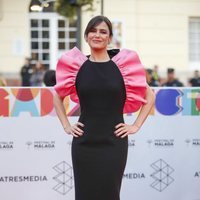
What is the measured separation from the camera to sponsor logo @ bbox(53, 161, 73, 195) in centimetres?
631

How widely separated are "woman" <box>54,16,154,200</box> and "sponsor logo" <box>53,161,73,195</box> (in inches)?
78.9

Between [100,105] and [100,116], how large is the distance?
79 mm

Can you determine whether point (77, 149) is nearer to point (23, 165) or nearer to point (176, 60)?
point (23, 165)

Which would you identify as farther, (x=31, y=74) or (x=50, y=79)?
(x=31, y=74)

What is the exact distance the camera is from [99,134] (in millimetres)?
4180

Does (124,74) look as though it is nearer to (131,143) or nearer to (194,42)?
(131,143)

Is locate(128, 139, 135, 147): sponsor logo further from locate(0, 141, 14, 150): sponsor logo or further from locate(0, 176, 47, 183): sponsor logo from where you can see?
locate(0, 141, 14, 150): sponsor logo

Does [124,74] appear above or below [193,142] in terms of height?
above

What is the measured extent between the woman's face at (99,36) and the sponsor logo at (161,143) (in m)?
2.40

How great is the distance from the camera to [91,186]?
13.9 feet

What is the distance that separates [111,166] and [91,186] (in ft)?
0.67

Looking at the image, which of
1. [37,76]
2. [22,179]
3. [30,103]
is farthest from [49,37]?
[22,179]

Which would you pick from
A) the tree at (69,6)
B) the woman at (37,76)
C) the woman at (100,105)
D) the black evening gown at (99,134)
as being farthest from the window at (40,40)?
the black evening gown at (99,134)

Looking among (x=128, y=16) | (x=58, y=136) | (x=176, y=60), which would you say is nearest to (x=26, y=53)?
(x=128, y=16)
